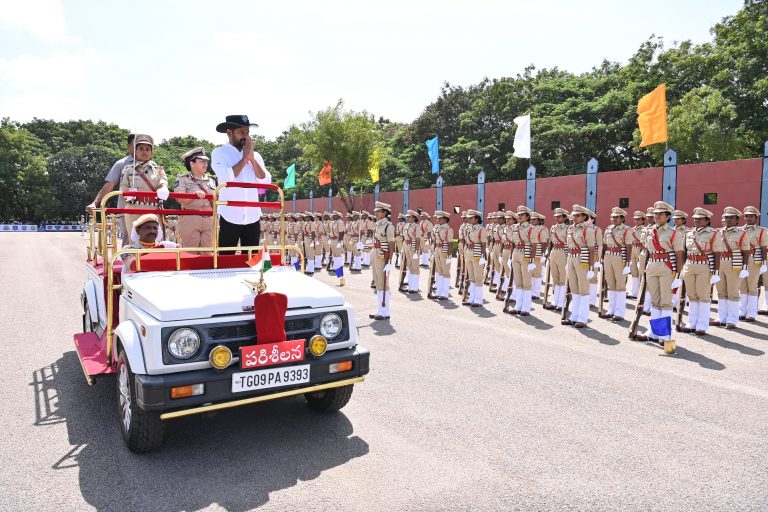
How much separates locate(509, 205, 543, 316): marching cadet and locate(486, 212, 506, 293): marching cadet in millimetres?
1406

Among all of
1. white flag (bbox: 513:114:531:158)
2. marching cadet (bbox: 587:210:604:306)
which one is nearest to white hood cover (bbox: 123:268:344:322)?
marching cadet (bbox: 587:210:604:306)

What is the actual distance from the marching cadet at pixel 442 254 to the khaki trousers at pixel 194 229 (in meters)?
6.80

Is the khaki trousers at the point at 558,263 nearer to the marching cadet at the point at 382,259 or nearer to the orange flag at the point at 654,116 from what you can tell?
the marching cadet at the point at 382,259

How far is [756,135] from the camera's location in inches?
981

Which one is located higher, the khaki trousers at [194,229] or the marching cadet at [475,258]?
the khaki trousers at [194,229]

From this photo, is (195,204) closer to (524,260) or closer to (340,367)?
(340,367)

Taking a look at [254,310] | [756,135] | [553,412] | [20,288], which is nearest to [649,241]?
[553,412]

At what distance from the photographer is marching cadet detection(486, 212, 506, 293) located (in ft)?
41.9

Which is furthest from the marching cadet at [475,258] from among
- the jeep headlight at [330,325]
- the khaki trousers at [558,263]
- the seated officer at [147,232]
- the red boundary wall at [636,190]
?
the red boundary wall at [636,190]

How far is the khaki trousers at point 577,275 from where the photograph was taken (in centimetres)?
924

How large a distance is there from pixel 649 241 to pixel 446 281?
4974 millimetres

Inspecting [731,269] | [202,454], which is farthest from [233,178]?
[731,269]

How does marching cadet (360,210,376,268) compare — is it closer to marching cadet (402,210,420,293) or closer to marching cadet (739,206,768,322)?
marching cadet (402,210,420,293)

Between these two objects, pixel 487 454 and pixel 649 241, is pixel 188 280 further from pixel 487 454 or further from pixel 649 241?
pixel 649 241
